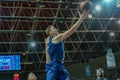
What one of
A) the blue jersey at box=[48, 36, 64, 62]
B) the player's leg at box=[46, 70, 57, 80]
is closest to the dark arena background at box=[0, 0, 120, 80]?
the blue jersey at box=[48, 36, 64, 62]

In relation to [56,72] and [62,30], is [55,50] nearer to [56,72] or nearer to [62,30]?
[56,72]

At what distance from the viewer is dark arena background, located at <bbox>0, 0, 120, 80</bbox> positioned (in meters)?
16.8

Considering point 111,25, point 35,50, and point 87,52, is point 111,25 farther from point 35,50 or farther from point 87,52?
point 35,50

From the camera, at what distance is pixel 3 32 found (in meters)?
18.8

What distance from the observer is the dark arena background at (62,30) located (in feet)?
55.0

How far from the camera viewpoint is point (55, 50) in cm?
355

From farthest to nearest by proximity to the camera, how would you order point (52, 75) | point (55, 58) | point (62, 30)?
1. point (62, 30)
2. point (55, 58)
3. point (52, 75)

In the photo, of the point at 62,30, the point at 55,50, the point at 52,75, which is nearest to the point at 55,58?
the point at 55,50

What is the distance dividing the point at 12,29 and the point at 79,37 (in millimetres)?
5233

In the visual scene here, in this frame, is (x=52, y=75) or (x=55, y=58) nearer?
(x=52, y=75)

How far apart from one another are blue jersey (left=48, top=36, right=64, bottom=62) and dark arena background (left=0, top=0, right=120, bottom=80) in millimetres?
11613

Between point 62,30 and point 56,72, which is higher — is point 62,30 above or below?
above

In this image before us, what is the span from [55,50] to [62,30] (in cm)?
1613

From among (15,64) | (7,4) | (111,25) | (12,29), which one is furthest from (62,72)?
(111,25)
